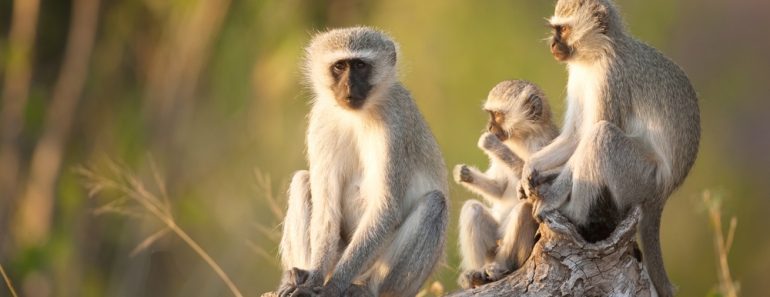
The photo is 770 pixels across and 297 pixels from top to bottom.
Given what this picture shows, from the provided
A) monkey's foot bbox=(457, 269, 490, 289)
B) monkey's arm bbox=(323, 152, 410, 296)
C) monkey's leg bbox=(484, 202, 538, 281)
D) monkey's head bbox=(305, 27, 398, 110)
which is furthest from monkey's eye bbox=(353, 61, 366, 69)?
monkey's foot bbox=(457, 269, 490, 289)

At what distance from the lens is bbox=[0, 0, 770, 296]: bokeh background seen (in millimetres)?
11148

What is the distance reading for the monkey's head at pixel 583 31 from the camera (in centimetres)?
648

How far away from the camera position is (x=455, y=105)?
1088cm

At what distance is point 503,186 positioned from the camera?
22.2 feet

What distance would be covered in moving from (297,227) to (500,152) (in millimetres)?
1242

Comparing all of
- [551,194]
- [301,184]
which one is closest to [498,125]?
[551,194]

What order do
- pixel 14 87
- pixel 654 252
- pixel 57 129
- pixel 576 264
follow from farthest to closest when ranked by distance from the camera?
pixel 57 129, pixel 14 87, pixel 654 252, pixel 576 264

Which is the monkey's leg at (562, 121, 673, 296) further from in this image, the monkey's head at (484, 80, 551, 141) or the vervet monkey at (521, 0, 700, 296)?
the monkey's head at (484, 80, 551, 141)

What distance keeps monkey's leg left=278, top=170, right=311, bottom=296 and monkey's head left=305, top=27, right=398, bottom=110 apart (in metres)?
0.54

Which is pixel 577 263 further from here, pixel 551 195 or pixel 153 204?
pixel 153 204

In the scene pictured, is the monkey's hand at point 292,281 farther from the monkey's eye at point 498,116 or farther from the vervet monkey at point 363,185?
the monkey's eye at point 498,116

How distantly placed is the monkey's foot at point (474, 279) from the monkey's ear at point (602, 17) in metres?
1.50

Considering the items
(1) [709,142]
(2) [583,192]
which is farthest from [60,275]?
(2) [583,192]

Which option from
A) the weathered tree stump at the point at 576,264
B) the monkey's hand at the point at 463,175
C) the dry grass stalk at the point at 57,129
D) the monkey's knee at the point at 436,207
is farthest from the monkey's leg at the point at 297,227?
the dry grass stalk at the point at 57,129
